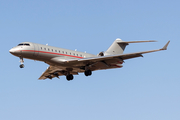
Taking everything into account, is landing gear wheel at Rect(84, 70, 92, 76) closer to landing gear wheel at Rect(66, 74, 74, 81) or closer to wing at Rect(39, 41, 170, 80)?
wing at Rect(39, 41, 170, 80)

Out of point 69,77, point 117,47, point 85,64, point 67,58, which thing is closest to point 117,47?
point 117,47

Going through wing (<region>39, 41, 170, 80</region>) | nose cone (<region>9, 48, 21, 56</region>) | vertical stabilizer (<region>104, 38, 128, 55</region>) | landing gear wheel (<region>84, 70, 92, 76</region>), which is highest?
vertical stabilizer (<region>104, 38, 128, 55</region>)

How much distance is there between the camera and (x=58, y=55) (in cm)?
2625

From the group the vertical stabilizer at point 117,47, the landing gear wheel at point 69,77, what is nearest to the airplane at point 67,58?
the landing gear wheel at point 69,77

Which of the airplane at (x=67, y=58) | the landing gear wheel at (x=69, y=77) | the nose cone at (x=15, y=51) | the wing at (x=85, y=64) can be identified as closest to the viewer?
the nose cone at (x=15, y=51)

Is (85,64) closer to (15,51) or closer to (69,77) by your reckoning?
(69,77)

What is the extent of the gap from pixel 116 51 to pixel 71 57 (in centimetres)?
585

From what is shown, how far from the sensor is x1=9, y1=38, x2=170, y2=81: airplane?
25.0 meters

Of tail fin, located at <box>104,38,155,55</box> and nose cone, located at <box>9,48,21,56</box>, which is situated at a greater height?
tail fin, located at <box>104,38,155,55</box>

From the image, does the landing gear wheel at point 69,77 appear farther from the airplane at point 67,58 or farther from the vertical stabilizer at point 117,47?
the vertical stabilizer at point 117,47

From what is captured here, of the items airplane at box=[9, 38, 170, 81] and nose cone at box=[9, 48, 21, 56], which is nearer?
nose cone at box=[9, 48, 21, 56]

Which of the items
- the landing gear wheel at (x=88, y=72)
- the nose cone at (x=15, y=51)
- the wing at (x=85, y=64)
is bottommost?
the landing gear wheel at (x=88, y=72)

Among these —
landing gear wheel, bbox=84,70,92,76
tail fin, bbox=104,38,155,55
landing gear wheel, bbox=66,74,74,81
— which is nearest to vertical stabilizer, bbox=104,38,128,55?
tail fin, bbox=104,38,155,55

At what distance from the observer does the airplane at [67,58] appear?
985 inches
